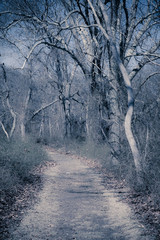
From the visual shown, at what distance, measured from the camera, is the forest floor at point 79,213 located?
4.02 metres

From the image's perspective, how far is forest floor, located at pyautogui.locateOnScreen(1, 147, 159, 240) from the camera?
158 inches

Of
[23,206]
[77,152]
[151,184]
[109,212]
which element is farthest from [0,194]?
[77,152]

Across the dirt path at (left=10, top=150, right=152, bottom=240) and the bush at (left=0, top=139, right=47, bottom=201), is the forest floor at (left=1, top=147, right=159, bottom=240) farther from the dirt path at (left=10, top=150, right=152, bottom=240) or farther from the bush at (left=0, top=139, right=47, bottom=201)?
the bush at (left=0, top=139, right=47, bottom=201)

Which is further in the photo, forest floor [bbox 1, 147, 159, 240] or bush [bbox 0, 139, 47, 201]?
bush [bbox 0, 139, 47, 201]

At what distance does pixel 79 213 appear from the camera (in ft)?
16.9

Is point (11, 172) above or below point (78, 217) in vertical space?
above

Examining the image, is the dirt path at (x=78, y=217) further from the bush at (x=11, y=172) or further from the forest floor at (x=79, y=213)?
the bush at (x=11, y=172)

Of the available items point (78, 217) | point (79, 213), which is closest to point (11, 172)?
point (79, 213)

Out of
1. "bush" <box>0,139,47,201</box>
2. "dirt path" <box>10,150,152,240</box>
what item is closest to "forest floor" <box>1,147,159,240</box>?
"dirt path" <box>10,150,152,240</box>

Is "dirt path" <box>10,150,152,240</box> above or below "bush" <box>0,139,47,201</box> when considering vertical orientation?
below

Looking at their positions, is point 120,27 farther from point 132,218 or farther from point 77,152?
point 77,152

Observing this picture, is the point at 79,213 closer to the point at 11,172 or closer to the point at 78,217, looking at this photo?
the point at 78,217

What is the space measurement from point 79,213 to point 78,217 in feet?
0.83

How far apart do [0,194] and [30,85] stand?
17865 mm
